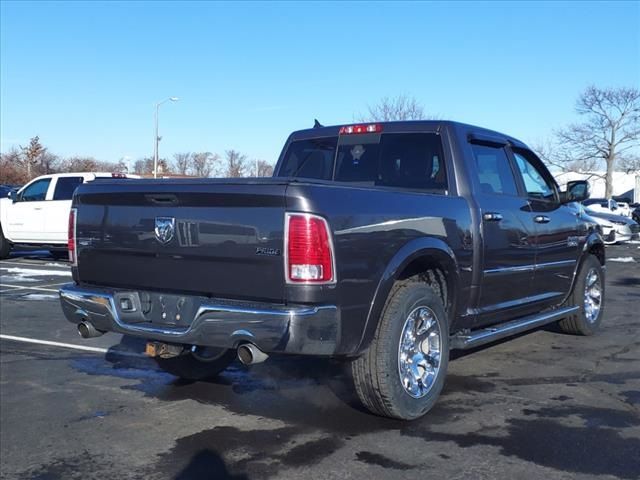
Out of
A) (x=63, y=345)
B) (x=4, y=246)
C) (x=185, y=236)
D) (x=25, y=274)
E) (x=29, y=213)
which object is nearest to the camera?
(x=185, y=236)

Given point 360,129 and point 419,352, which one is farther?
point 360,129

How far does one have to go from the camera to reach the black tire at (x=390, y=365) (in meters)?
4.14

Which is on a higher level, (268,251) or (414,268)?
(268,251)

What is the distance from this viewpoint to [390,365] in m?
4.16

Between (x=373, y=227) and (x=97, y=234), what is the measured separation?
1.87 m

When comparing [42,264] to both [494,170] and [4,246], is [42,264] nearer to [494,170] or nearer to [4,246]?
[4,246]

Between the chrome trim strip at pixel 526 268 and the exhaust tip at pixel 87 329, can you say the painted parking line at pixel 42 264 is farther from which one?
the chrome trim strip at pixel 526 268

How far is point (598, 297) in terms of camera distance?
24.2ft

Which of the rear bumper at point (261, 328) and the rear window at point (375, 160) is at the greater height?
the rear window at point (375, 160)

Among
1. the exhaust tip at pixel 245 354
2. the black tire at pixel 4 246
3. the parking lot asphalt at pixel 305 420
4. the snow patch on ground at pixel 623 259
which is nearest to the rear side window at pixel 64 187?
the black tire at pixel 4 246

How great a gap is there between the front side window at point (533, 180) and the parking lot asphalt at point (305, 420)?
4.96 ft

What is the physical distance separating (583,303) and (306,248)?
14.3 feet

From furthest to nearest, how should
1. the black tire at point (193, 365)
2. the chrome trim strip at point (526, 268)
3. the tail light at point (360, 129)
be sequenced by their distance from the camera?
the tail light at point (360, 129) → the black tire at point (193, 365) → the chrome trim strip at point (526, 268)

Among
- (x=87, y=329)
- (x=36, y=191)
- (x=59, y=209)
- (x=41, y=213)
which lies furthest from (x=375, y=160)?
(x=36, y=191)
